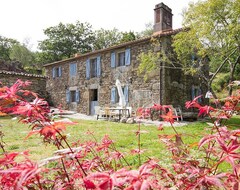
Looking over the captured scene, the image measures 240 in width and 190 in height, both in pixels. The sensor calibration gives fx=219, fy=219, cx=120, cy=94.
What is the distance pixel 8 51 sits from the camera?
117 feet

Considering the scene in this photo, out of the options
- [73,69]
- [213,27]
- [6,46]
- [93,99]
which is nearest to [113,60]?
[93,99]

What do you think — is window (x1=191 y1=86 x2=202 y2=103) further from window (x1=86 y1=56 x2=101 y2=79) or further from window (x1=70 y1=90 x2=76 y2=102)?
window (x1=70 y1=90 x2=76 y2=102)

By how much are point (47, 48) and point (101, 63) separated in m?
20.5

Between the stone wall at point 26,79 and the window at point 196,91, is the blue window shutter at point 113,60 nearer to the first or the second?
the window at point 196,91

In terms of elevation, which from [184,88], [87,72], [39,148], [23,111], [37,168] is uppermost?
[87,72]

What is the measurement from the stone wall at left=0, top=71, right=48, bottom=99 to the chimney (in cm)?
946

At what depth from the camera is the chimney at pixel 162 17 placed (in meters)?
12.6

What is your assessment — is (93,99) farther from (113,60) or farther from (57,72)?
(57,72)

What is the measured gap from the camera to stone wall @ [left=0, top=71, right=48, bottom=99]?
14.7 meters

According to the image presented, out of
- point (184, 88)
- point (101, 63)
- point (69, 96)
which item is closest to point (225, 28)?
point (184, 88)

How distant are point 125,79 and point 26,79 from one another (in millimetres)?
7458

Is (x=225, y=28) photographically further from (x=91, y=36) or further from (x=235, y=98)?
(x=91, y=36)

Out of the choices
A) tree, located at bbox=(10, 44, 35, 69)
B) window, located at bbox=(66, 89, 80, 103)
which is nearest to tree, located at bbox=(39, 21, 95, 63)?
tree, located at bbox=(10, 44, 35, 69)

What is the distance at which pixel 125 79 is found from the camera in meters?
13.6
